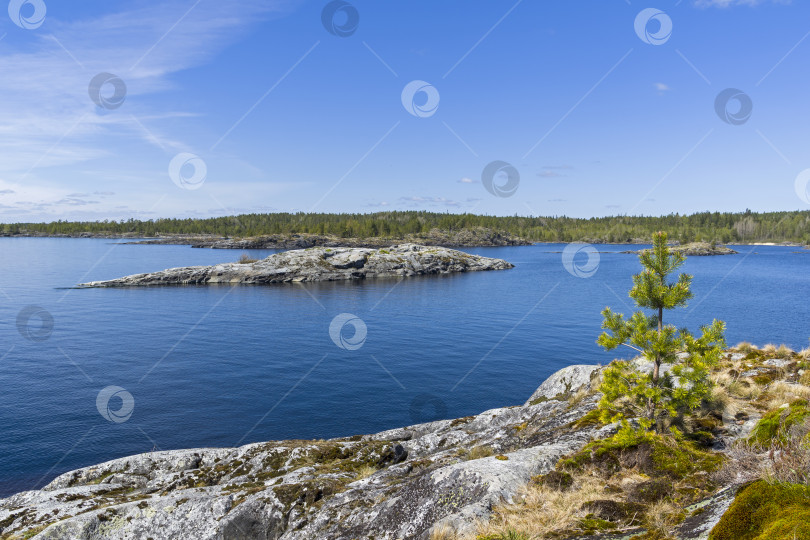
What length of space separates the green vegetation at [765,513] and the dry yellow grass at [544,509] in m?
3.44

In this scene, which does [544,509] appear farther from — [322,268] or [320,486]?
[322,268]

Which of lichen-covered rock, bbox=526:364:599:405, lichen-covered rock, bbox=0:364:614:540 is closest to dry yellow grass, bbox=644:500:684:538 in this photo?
lichen-covered rock, bbox=0:364:614:540

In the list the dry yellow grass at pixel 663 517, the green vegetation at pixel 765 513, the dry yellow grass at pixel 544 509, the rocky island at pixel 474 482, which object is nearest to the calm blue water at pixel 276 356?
the rocky island at pixel 474 482

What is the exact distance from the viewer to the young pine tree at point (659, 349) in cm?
1498

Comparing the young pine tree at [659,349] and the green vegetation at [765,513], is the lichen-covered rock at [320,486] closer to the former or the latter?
the young pine tree at [659,349]

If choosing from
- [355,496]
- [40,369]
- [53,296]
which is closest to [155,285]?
[53,296]

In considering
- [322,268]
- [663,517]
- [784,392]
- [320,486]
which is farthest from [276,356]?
[322,268]

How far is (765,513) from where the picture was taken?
A: 22.8 ft

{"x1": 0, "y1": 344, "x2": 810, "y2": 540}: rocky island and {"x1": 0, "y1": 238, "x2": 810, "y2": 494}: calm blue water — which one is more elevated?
{"x1": 0, "y1": 344, "x2": 810, "y2": 540}: rocky island

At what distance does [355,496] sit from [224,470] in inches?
367

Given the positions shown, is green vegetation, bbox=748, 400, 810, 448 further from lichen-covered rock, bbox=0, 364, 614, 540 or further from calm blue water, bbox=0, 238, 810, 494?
calm blue water, bbox=0, 238, 810, 494

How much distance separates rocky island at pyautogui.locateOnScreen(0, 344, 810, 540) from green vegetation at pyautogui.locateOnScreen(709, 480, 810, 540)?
0.03m

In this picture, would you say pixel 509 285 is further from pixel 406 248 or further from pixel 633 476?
pixel 633 476

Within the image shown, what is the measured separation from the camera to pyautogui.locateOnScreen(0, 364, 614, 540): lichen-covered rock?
483 inches
